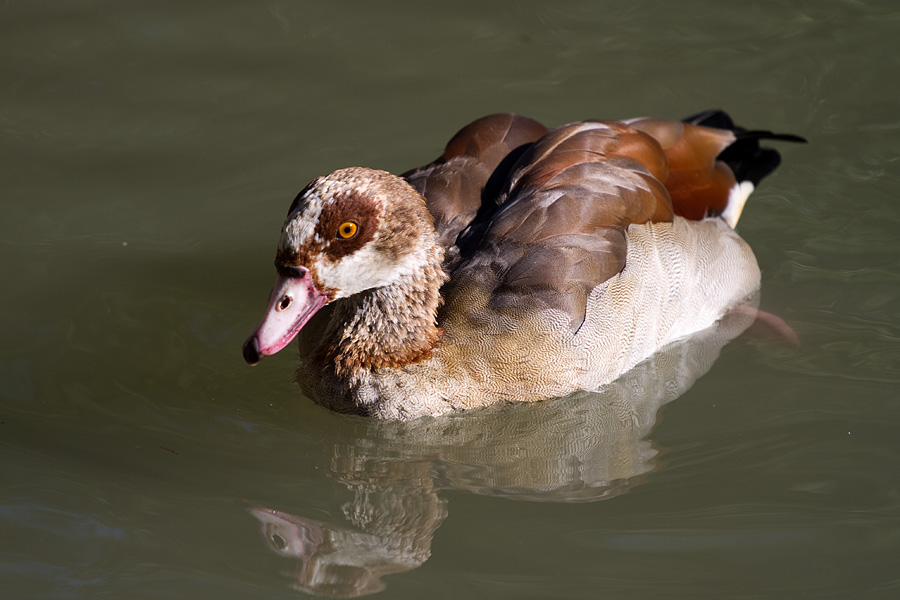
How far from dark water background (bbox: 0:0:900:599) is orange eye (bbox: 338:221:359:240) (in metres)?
1.14

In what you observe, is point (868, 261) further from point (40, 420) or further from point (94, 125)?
point (94, 125)

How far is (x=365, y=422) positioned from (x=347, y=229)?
3.81 feet

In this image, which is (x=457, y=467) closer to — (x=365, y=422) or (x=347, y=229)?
(x=365, y=422)

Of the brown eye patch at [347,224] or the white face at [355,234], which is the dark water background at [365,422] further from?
the brown eye patch at [347,224]

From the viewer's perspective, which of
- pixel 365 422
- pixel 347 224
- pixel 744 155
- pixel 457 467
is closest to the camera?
pixel 347 224

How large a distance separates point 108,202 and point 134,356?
1639 millimetres

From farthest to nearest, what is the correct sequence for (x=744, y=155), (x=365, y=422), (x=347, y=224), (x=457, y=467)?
(x=744, y=155) → (x=365, y=422) → (x=457, y=467) → (x=347, y=224)

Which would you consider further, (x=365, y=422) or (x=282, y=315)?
(x=365, y=422)

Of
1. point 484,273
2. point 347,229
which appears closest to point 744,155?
point 484,273

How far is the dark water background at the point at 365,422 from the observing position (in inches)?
184

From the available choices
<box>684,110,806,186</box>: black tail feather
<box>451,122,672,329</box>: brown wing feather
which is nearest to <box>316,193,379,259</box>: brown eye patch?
<box>451,122,672,329</box>: brown wing feather

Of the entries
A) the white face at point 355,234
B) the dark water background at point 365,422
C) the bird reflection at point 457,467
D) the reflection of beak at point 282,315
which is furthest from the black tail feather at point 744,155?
the reflection of beak at point 282,315

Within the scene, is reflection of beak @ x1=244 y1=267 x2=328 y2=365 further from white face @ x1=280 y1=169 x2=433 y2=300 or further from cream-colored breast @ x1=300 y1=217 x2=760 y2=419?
cream-colored breast @ x1=300 y1=217 x2=760 y2=419

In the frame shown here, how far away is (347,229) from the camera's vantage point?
497 centimetres
